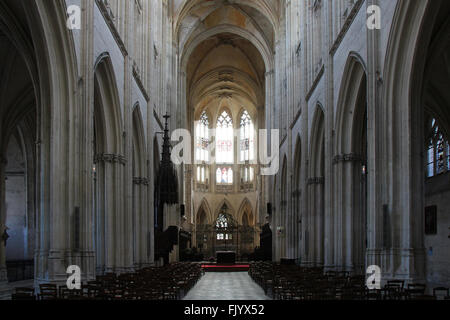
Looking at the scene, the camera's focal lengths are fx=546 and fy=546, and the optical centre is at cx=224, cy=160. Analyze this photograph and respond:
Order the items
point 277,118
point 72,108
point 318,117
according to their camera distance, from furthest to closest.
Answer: point 277,118 < point 318,117 < point 72,108

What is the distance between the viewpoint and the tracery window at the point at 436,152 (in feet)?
76.7

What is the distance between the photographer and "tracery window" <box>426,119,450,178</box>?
23.4 metres

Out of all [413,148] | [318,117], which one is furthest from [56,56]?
[318,117]

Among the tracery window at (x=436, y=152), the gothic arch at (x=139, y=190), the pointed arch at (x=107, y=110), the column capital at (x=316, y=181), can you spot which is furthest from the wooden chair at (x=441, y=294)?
the gothic arch at (x=139, y=190)

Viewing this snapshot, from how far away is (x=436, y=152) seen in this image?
24.5 meters

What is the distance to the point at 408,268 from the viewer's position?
13.6 m

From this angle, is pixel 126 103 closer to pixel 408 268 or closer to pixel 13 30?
pixel 13 30

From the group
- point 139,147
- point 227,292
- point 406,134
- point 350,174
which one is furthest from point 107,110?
point 406,134

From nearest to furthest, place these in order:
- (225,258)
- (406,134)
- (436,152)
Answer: (406,134), (436,152), (225,258)

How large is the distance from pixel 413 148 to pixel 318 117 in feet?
39.6

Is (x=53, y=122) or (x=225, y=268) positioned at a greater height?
(x=53, y=122)

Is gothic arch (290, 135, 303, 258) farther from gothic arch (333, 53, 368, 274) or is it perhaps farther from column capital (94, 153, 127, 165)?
column capital (94, 153, 127, 165)

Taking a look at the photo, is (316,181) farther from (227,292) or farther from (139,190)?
(139,190)

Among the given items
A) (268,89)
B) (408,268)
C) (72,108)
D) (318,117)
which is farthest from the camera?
(268,89)
